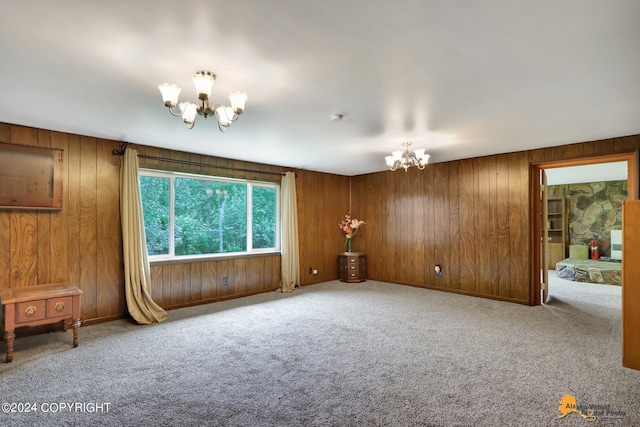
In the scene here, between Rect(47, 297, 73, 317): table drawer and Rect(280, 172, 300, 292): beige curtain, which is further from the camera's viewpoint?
Rect(280, 172, 300, 292): beige curtain

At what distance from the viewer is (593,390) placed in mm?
2393

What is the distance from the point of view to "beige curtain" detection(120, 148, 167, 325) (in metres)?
4.04

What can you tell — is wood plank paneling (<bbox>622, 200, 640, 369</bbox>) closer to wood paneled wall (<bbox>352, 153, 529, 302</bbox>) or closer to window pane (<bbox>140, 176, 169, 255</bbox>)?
wood paneled wall (<bbox>352, 153, 529, 302</bbox>)

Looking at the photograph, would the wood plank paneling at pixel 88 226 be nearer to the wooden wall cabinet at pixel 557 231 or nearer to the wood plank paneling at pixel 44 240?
the wood plank paneling at pixel 44 240

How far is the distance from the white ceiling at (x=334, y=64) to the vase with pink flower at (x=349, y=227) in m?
3.36

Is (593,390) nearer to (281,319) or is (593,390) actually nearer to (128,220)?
(281,319)

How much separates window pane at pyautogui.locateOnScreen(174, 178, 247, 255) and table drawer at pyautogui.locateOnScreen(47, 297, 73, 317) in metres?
1.73

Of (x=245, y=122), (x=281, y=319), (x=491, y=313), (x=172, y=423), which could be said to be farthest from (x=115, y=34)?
Answer: (x=491, y=313)

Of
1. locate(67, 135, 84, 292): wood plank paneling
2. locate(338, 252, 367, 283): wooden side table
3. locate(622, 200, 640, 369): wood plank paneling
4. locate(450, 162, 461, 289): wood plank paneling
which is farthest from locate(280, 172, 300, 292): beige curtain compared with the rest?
locate(622, 200, 640, 369): wood plank paneling

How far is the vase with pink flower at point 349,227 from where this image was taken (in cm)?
697

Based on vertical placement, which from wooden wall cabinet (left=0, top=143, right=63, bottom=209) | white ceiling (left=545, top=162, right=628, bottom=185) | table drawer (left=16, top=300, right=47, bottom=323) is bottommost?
table drawer (left=16, top=300, right=47, bottom=323)

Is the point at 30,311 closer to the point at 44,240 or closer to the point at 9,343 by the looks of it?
the point at 9,343

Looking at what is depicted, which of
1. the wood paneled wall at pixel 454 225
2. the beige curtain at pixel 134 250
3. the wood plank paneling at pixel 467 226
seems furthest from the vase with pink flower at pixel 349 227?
the beige curtain at pixel 134 250

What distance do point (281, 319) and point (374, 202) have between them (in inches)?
143
